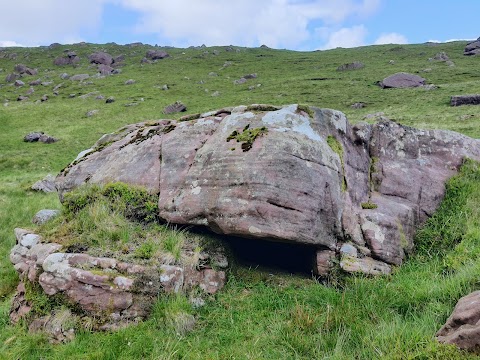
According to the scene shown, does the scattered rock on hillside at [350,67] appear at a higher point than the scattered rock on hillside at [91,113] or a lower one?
higher

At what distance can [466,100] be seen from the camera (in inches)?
1609

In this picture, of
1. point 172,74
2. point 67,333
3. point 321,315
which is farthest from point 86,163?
point 172,74

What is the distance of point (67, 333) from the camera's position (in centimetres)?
714

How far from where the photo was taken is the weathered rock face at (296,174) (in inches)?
352

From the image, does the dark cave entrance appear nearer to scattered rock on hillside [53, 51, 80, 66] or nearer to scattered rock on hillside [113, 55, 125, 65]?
scattered rock on hillside [113, 55, 125, 65]

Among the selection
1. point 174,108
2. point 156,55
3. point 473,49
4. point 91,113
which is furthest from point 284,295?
point 156,55

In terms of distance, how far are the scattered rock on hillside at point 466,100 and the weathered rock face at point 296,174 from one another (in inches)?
1317

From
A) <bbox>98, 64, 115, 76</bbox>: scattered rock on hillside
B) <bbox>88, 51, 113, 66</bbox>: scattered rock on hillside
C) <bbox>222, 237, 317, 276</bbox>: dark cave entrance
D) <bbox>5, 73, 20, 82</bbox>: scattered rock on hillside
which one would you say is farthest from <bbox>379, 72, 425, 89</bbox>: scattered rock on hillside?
<bbox>5, 73, 20, 82</bbox>: scattered rock on hillside

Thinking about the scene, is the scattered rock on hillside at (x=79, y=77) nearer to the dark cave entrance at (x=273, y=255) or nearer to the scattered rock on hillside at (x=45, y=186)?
the scattered rock on hillside at (x=45, y=186)

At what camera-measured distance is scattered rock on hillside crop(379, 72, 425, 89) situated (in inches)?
2281

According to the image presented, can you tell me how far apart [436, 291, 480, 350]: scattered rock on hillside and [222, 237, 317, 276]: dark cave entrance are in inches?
140

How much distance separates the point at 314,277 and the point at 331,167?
110 inches

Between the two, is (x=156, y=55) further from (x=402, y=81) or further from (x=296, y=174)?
(x=296, y=174)

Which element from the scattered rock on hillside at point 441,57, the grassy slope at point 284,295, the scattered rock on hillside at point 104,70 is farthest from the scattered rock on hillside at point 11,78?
the scattered rock on hillside at point 441,57
